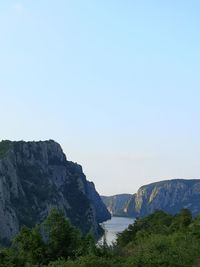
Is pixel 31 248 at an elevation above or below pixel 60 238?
below

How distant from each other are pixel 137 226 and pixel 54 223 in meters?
50.4

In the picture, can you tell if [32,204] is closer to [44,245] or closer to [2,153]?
[2,153]

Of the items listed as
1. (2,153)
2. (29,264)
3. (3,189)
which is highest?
(2,153)

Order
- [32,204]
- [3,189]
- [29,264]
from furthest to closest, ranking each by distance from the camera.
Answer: [32,204]
[3,189]
[29,264]

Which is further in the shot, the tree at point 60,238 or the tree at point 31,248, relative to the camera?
the tree at point 60,238

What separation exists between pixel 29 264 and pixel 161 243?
38.7ft

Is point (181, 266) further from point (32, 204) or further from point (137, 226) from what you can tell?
point (32, 204)

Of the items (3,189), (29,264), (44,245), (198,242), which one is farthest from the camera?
(3,189)

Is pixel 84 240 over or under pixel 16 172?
under

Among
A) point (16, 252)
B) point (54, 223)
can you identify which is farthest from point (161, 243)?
point (16, 252)

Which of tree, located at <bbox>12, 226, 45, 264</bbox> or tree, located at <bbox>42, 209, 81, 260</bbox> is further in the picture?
tree, located at <bbox>42, 209, 81, 260</bbox>

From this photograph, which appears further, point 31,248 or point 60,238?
point 60,238

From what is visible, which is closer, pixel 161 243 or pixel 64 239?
pixel 64 239

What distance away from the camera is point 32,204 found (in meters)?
190
